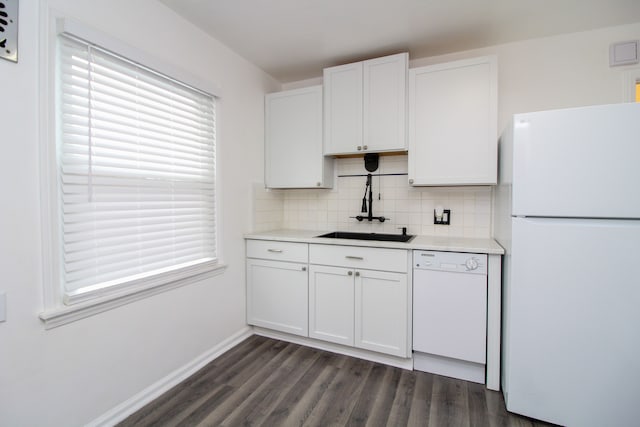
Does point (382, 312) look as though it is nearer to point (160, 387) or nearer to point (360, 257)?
point (360, 257)

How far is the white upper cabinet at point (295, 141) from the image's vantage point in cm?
270

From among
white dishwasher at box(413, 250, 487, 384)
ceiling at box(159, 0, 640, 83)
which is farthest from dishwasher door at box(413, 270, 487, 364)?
ceiling at box(159, 0, 640, 83)

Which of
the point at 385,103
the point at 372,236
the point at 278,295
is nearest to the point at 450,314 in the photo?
the point at 372,236

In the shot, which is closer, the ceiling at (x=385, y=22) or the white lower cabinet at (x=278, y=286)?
the ceiling at (x=385, y=22)

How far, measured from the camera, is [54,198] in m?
1.38

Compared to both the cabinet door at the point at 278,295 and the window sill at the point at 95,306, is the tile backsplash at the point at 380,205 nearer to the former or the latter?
the cabinet door at the point at 278,295

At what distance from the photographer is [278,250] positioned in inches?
100.0

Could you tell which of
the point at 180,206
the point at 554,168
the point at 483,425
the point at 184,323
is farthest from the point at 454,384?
the point at 180,206

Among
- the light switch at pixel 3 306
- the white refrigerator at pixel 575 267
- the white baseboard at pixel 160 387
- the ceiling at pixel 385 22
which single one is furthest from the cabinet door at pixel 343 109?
the light switch at pixel 3 306

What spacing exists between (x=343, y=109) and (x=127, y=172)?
1.68 metres

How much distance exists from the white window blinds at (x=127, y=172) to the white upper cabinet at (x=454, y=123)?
1.60 meters

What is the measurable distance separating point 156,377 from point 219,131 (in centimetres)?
173

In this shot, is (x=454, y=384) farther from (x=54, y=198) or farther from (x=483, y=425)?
(x=54, y=198)

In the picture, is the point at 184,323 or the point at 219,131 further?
the point at 219,131
